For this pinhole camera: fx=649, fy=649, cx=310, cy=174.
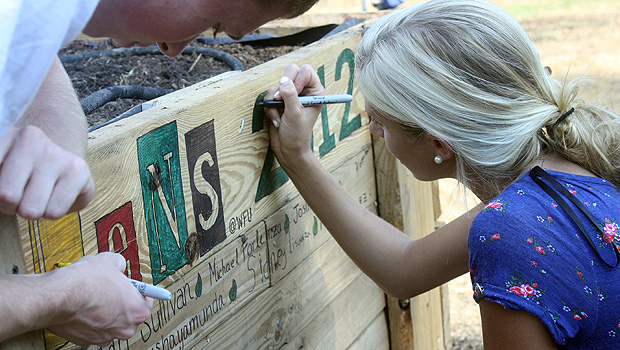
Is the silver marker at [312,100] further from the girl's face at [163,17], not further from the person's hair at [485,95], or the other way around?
the girl's face at [163,17]

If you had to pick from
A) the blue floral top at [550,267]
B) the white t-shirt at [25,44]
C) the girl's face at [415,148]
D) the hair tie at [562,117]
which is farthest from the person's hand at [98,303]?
the hair tie at [562,117]

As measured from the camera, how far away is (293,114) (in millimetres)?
1526

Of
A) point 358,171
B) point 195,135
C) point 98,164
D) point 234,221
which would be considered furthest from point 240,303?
point 358,171

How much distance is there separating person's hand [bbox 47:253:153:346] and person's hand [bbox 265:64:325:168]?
25.8 inches

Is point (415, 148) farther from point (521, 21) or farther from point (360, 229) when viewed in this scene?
point (521, 21)

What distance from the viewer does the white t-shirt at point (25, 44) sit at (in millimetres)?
625

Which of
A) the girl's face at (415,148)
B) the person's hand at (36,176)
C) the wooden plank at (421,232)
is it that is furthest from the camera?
the wooden plank at (421,232)

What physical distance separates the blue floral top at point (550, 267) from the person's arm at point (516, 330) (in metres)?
0.02

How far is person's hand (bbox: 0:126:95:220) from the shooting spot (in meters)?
0.75

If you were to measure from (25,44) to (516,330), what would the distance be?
3.22 ft

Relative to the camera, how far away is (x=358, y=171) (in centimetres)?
211

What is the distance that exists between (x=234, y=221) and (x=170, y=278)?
24 centimetres

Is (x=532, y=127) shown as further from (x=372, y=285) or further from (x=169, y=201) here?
(x=372, y=285)

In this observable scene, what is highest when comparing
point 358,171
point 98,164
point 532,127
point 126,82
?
point 98,164
